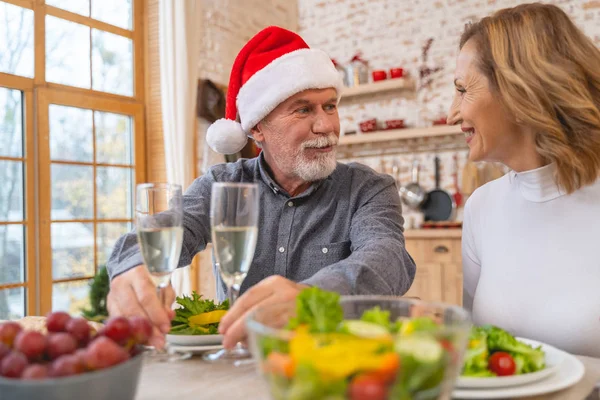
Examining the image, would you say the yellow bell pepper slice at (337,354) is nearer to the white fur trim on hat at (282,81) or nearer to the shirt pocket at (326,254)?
the shirt pocket at (326,254)

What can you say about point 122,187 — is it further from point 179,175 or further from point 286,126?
point 286,126

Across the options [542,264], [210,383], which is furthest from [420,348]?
[542,264]

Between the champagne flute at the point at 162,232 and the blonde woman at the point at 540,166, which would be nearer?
the champagne flute at the point at 162,232

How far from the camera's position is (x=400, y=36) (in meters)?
4.95

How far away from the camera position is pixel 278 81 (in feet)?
5.79

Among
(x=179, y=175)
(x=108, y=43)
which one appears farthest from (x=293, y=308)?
(x=108, y=43)

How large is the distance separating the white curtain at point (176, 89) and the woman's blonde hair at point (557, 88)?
118 inches

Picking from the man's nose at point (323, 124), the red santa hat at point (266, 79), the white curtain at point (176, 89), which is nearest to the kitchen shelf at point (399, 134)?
the white curtain at point (176, 89)

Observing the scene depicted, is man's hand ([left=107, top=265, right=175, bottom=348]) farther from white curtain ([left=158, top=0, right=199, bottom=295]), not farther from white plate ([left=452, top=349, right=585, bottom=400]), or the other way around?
white curtain ([left=158, top=0, right=199, bottom=295])

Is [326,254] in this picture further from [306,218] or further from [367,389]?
[367,389]

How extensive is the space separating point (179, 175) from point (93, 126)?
2.19 ft

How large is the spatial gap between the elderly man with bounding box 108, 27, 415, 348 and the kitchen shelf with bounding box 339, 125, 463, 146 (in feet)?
8.90

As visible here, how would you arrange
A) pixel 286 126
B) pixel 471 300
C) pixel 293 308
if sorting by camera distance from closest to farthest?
pixel 293 308, pixel 471 300, pixel 286 126

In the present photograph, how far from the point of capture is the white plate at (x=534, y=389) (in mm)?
677
